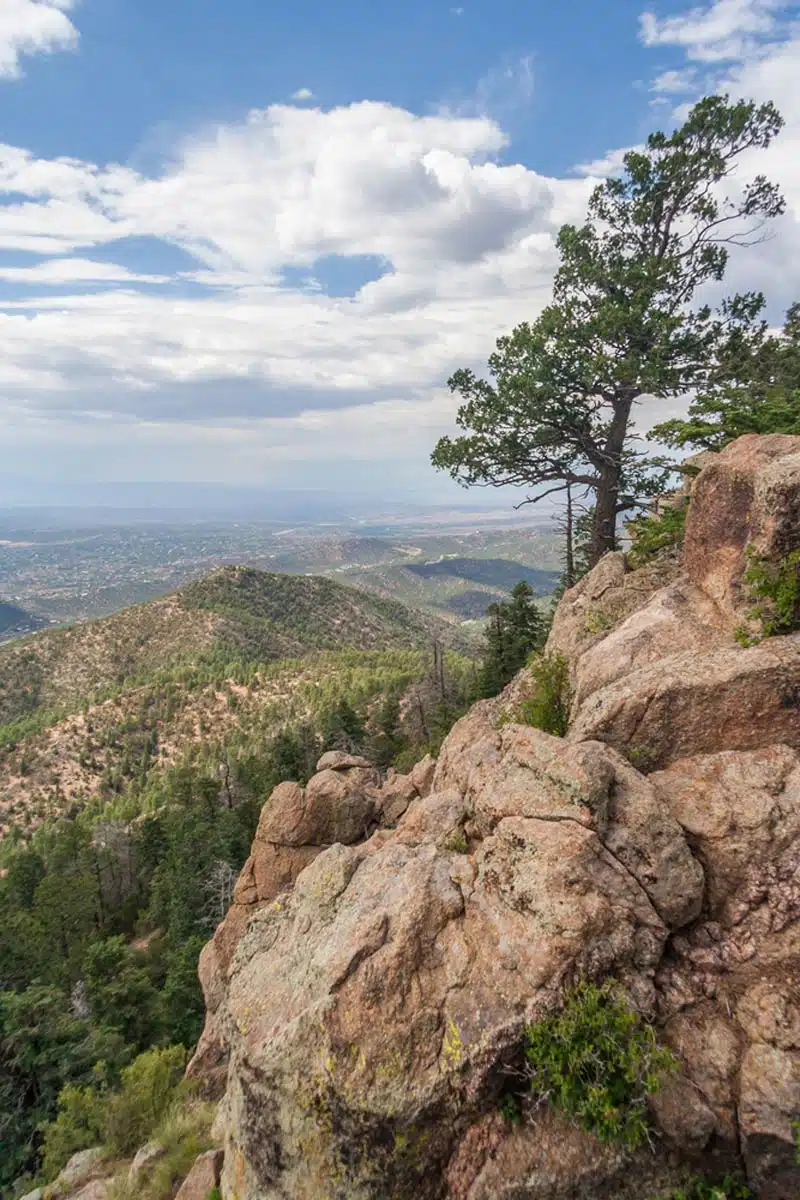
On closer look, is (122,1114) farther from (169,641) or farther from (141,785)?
(169,641)

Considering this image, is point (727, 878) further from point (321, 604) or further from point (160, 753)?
point (321, 604)

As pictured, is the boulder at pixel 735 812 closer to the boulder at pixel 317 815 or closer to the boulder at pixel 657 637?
the boulder at pixel 657 637

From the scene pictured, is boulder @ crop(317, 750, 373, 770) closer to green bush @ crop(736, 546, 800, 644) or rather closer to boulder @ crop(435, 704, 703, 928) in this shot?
boulder @ crop(435, 704, 703, 928)

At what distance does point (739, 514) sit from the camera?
Answer: 11469 mm

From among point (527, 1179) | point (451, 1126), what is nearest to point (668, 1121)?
point (527, 1179)

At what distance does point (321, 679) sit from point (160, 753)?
31.2m

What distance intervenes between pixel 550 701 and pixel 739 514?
5.55 metres

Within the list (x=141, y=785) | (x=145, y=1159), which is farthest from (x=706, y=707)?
(x=141, y=785)

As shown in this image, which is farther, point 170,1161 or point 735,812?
point 170,1161

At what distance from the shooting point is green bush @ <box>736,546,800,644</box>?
9.52m

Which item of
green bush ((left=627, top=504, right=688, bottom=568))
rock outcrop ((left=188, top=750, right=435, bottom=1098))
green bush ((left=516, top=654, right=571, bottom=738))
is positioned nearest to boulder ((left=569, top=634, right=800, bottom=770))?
green bush ((left=516, top=654, right=571, bottom=738))

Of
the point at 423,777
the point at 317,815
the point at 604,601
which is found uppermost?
the point at 604,601

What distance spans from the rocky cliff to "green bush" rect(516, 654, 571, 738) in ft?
8.01

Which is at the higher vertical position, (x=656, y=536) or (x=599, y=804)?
(x=656, y=536)
